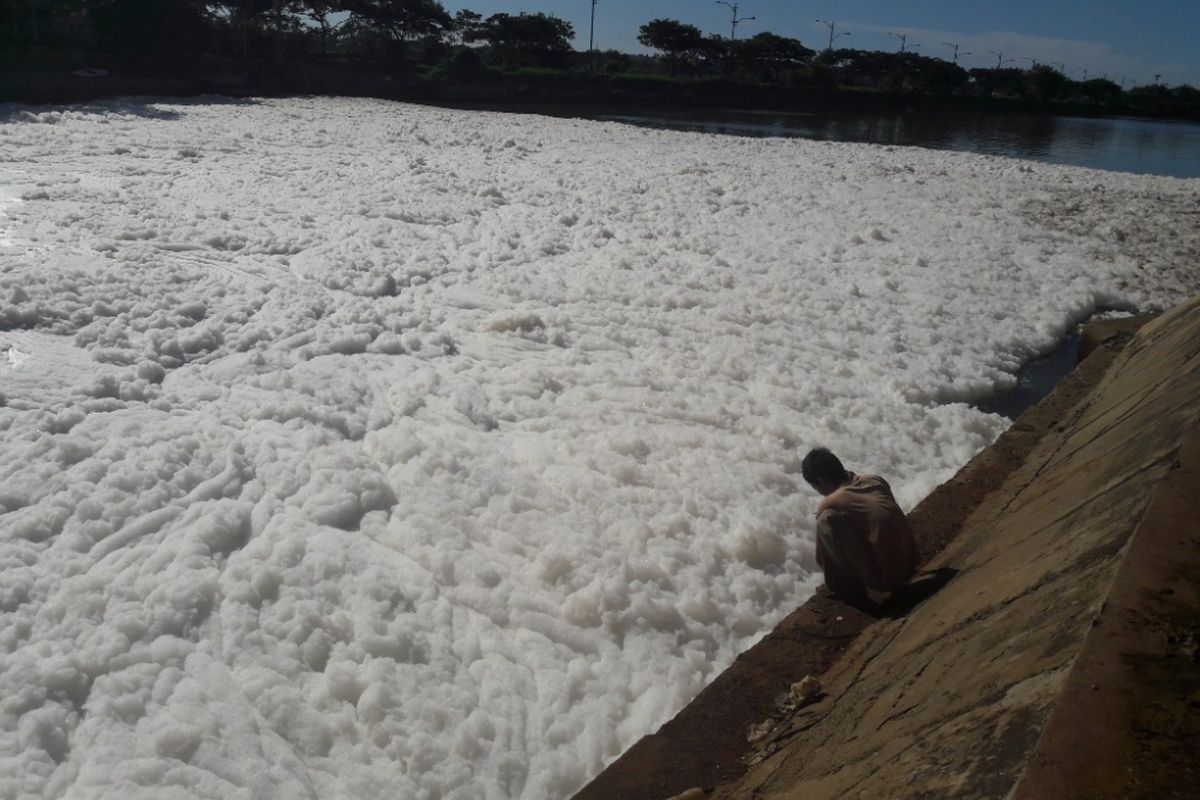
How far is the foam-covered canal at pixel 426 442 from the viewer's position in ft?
9.19

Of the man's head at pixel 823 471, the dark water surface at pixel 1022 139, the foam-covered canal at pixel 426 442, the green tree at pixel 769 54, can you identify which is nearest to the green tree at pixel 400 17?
the dark water surface at pixel 1022 139

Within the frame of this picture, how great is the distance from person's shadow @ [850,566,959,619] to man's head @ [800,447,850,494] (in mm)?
429

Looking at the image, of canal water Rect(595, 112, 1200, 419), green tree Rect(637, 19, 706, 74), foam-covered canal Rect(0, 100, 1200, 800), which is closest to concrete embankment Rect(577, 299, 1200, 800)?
foam-covered canal Rect(0, 100, 1200, 800)

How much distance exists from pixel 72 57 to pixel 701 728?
91.7 feet

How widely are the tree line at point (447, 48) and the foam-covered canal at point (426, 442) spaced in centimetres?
1951

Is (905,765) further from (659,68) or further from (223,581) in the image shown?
(659,68)

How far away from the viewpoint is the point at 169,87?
22.7 m

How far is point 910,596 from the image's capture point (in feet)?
10.4

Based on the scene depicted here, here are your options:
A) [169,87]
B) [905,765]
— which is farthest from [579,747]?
[169,87]

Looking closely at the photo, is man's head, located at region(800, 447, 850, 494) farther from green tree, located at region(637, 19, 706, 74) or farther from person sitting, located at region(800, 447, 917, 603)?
green tree, located at region(637, 19, 706, 74)

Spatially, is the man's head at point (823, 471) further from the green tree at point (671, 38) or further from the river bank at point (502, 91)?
the green tree at point (671, 38)

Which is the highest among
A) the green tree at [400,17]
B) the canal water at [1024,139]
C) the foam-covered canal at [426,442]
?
the green tree at [400,17]

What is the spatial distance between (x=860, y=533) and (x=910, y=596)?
27cm

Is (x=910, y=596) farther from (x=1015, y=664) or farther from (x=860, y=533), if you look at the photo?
(x=1015, y=664)
